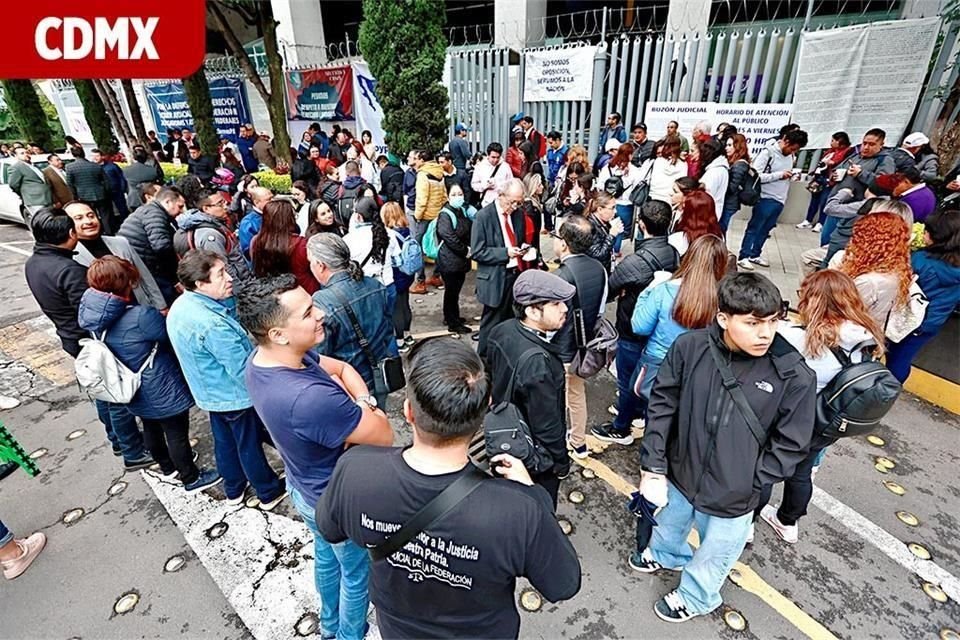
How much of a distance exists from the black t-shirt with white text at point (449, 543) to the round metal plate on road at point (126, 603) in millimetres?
1942

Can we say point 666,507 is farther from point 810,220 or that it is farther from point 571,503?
point 810,220

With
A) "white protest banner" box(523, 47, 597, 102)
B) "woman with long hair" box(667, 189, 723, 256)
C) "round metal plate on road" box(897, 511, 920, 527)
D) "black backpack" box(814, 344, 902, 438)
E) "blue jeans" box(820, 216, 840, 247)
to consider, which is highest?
"white protest banner" box(523, 47, 597, 102)

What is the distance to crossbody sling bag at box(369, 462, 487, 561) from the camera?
115 cm

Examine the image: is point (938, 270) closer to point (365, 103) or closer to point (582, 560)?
point (582, 560)

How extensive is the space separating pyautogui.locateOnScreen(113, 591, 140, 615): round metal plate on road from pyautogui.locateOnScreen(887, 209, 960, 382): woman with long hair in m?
5.21

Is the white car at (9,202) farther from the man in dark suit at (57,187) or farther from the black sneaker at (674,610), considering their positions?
the black sneaker at (674,610)

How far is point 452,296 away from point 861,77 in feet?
21.4

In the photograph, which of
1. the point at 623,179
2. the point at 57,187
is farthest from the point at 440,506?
the point at 57,187

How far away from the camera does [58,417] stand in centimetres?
405

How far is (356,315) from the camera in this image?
2564mm

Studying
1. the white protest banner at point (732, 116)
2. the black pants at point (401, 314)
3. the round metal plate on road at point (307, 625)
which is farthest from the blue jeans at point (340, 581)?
the white protest banner at point (732, 116)

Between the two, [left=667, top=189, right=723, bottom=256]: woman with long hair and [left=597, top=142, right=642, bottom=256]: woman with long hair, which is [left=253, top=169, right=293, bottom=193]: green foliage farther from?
[left=667, top=189, right=723, bottom=256]: woman with long hair

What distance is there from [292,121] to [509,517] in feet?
54.0

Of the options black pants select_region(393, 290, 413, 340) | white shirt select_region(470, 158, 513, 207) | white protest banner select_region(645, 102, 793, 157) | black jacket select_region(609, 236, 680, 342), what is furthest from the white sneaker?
white protest banner select_region(645, 102, 793, 157)
